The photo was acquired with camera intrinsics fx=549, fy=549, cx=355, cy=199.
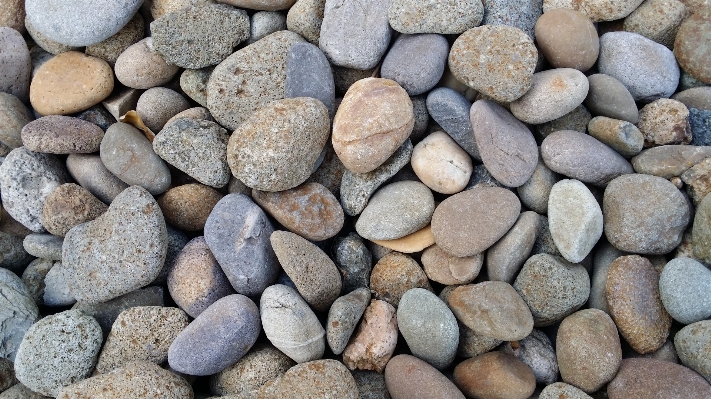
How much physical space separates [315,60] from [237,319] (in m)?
0.91

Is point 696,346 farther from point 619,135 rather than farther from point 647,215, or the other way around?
point 619,135

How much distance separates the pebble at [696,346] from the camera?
157 cm

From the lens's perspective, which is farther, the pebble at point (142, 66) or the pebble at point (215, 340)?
the pebble at point (142, 66)

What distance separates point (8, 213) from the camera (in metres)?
2.09

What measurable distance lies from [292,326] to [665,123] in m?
1.42

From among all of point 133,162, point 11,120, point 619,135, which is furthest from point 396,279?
point 11,120

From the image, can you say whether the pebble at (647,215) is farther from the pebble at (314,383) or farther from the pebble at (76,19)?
the pebble at (76,19)

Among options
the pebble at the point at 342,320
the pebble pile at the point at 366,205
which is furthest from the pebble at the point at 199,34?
the pebble at the point at 342,320

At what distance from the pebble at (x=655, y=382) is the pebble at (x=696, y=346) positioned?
0.04 m

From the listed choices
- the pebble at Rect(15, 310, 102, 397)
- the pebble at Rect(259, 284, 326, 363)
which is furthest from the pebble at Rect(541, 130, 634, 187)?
the pebble at Rect(15, 310, 102, 397)

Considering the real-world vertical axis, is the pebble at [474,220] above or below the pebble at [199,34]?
below

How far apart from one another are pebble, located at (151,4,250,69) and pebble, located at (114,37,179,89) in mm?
73

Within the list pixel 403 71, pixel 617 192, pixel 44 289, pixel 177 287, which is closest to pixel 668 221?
pixel 617 192

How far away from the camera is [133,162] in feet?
6.28
